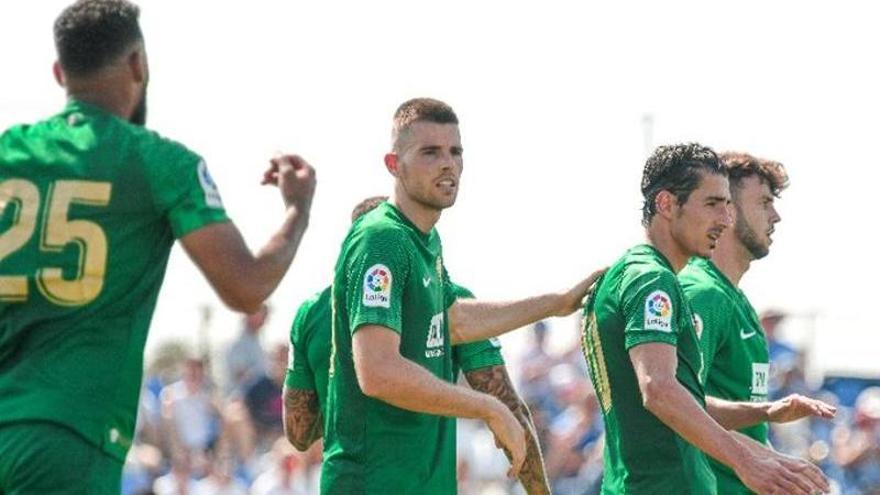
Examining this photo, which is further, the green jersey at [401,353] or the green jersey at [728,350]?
the green jersey at [728,350]

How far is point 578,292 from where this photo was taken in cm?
973

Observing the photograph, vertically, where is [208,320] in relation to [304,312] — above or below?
below

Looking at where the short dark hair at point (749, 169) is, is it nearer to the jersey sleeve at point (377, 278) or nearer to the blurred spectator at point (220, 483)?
the jersey sleeve at point (377, 278)

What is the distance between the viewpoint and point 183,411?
19234 mm

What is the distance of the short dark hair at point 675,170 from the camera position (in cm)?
998

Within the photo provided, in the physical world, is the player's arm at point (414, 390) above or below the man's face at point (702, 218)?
below

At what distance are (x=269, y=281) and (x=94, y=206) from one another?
0.62 m

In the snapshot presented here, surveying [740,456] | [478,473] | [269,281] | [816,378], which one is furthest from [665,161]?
[816,378]

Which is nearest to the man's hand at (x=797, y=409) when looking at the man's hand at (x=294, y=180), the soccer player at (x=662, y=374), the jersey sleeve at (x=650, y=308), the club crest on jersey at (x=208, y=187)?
the soccer player at (x=662, y=374)

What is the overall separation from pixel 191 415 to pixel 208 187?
493 inches

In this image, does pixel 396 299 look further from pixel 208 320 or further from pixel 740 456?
pixel 208 320

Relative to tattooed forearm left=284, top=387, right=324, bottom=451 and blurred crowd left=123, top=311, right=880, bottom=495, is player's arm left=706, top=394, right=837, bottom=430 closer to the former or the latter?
tattooed forearm left=284, top=387, right=324, bottom=451

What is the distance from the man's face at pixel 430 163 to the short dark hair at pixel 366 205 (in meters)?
0.93

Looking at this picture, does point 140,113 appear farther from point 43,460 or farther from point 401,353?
point 401,353
